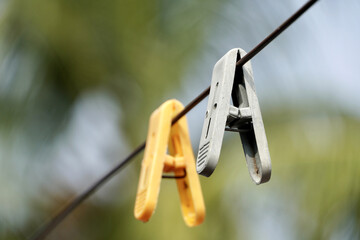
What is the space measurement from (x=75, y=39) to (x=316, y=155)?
4.33ft

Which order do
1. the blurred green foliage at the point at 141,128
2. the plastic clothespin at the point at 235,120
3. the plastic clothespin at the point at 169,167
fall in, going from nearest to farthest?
the plastic clothespin at the point at 235,120 → the plastic clothespin at the point at 169,167 → the blurred green foliage at the point at 141,128

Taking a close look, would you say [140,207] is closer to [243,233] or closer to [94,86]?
[243,233]

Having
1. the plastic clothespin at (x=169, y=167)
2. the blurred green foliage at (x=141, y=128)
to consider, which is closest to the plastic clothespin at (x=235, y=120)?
the plastic clothespin at (x=169, y=167)

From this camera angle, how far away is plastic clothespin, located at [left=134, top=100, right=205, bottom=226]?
3.67 ft

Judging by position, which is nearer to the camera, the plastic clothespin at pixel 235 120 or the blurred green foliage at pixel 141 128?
the plastic clothespin at pixel 235 120

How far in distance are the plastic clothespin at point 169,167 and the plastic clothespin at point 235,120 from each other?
10.1 inches

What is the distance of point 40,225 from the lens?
2795mm

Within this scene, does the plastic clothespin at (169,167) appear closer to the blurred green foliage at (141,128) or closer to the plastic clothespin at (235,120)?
the plastic clothespin at (235,120)

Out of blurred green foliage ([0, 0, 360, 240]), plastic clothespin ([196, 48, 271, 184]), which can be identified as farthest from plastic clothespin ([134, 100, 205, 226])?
blurred green foliage ([0, 0, 360, 240])

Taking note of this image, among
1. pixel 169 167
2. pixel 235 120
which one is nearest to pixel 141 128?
pixel 169 167

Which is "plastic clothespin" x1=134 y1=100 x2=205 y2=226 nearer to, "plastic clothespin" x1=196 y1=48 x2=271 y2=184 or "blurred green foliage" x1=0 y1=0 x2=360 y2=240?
"plastic clothespin" x1=196 y1=48 x2=271 y2=184

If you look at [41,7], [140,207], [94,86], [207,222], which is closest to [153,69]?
[94,86]

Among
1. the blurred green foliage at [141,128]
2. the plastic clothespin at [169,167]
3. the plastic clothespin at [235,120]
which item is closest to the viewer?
the plastic clothespin at [235,120]

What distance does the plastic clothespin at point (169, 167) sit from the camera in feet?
3.67
